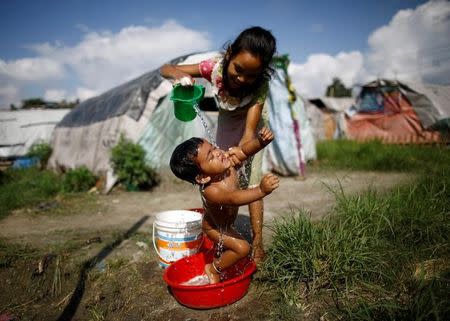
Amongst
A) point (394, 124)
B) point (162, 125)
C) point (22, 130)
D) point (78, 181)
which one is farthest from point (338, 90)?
point (78, 181)

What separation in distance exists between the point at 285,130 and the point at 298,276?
4469 mm

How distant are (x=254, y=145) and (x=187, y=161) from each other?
1.39ft

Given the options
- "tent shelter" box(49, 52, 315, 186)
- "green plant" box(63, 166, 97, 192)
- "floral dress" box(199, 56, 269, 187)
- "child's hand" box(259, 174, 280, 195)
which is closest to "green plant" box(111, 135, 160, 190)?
"tent shelter" box(49, 52, 315, 186)

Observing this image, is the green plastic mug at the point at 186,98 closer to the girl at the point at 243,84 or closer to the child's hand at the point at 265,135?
the girl at the point at 243,84

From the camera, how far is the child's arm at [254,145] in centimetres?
186

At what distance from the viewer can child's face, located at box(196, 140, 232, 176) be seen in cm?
194

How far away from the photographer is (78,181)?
5973mm

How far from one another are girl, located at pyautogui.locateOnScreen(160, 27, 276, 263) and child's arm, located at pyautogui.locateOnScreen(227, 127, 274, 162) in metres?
0.08

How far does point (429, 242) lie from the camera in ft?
6.95

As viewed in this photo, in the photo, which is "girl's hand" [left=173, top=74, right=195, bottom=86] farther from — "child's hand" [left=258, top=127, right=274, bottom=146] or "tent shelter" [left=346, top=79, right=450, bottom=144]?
"tent shelter" [left=346, top=79, right=450, bottom=144]

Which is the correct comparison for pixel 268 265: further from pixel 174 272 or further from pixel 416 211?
pixel 416 211

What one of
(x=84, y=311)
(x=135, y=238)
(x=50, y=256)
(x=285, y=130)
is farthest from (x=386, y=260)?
(x=285, y=130)

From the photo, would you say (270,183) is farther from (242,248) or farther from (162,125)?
(162,125)

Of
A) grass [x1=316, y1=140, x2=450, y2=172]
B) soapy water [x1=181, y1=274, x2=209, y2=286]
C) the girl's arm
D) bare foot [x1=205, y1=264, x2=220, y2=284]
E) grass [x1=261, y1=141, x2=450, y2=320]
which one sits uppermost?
the girl's arm
